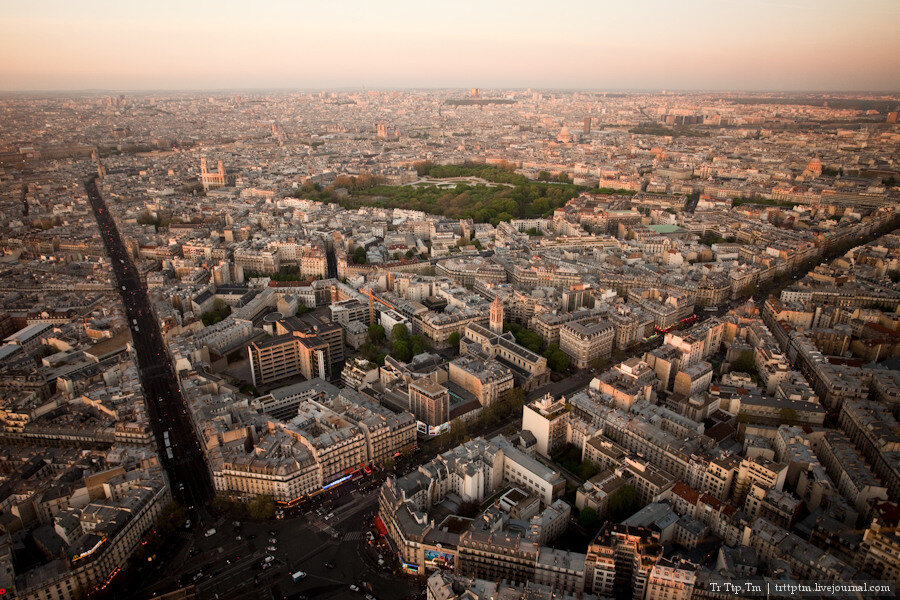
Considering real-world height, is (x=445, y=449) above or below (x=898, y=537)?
below

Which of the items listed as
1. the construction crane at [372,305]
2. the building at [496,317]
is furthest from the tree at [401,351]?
the building at [496,317]

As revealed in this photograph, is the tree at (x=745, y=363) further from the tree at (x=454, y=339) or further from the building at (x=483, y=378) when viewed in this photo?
the tree at (x=454, y=339)

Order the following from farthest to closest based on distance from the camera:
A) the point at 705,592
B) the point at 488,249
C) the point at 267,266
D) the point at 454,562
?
the point at 488,249, the point at 267,266, the point at 454,562, the point at 705,592

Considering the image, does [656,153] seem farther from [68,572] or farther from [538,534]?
[68,572]

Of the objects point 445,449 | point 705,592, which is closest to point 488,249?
point 445,449

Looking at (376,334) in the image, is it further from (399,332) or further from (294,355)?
(294,355)

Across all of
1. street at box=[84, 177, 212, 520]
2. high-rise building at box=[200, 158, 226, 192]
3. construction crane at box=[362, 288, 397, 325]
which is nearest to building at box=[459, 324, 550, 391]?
construction crane at box=[362, 288, 397, 325]

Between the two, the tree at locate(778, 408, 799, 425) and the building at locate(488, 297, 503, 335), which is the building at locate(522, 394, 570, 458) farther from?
the tree at locate(778, 408, 799, 425)
